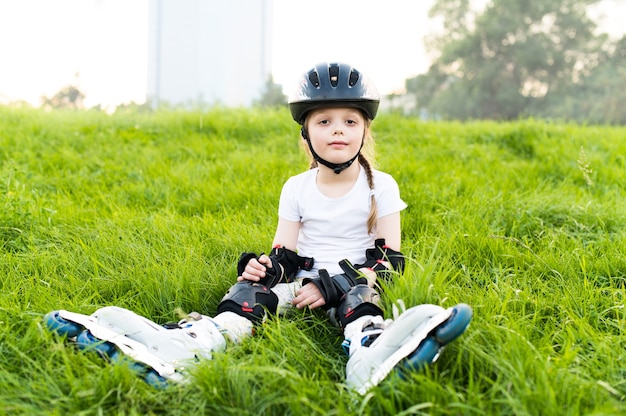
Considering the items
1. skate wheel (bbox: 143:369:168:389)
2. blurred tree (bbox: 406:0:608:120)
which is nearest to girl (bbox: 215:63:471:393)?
skate wheel (bbox: 143:369:168:389)

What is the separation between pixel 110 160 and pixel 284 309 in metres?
3.30

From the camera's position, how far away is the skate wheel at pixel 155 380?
1.76 m

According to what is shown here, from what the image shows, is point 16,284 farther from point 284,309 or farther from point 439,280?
point 439,280

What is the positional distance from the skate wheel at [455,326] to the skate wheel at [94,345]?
1071 mm

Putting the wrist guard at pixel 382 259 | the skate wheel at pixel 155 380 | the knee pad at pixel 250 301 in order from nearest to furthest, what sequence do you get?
1. the skate wheel at pixel 155 380
2. the knee pad at pixel 250 301
3. the wrist guard at pixel 382 259

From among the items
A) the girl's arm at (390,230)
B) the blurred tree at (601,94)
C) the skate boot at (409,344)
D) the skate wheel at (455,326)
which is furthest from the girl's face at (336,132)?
the blurred tree at (601,94)

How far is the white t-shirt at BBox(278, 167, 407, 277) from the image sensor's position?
2.63 metres

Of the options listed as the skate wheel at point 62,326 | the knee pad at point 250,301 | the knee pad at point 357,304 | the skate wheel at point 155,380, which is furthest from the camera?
the knee pad at point 250,301

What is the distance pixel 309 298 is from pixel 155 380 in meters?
0.77

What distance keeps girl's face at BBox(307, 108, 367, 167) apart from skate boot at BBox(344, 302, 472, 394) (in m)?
0.99

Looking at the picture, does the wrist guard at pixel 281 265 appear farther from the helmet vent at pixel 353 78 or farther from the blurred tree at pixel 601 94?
the blurred tree at pixel 601 94

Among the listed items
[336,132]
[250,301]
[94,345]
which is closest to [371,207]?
[336,132]

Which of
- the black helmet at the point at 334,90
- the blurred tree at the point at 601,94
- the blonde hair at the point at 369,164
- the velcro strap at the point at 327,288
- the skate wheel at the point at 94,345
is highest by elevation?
the blurred tree at the point at 601,94

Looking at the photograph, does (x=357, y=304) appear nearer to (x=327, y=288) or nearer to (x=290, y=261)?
(x=327, y=288)
